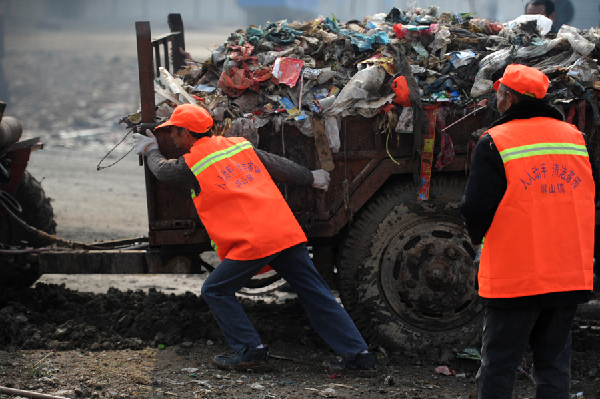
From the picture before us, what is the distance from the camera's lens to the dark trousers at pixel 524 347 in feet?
8.73

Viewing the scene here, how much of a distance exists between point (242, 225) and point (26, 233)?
2.38m

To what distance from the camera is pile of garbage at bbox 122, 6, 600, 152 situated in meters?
3.80

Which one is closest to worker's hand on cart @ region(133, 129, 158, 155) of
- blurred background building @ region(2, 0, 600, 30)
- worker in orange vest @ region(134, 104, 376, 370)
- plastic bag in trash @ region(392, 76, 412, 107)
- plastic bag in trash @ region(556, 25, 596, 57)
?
worker in orange vest @ region(134, 104, 376, 370)

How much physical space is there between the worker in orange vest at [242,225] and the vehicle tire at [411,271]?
33 cm

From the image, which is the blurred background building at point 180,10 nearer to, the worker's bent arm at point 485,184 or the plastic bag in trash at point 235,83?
the plastic bag in trash at point 235,83

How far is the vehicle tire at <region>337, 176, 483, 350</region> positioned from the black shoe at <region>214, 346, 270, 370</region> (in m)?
0.67

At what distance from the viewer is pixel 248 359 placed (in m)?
3.66

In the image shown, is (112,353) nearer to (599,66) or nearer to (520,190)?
(520,190)

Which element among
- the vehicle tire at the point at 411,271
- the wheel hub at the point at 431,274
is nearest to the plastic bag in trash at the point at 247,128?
the vehicle tire at the point at 411,271

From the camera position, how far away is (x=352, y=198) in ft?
12.7

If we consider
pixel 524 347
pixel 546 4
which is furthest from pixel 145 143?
pixel 546 4

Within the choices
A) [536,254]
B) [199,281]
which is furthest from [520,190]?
[199,281]

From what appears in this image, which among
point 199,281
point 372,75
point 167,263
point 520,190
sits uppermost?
point 372,75

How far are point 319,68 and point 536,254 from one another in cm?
213
